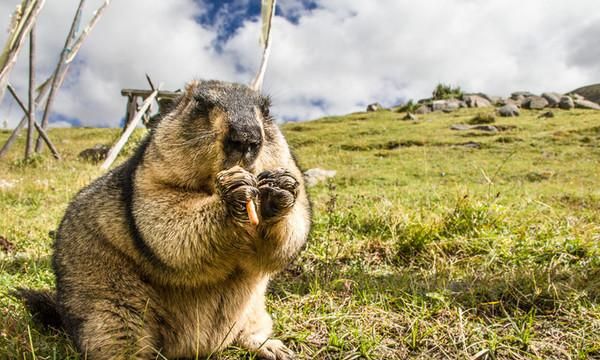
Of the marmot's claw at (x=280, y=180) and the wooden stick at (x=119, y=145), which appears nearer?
the marmot's claw at (x=280, y=180)

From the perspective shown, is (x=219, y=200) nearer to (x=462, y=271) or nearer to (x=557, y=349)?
(x=557, y=349)

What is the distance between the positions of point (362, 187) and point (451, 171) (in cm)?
463

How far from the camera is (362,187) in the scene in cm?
1234

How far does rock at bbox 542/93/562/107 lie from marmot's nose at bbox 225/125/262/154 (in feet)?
128

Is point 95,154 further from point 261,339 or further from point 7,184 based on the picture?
point 261,339

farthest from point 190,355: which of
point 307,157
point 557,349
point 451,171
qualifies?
point 307,157

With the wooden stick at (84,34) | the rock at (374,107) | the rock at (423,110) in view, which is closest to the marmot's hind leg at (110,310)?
the wooden stick at (84,34)

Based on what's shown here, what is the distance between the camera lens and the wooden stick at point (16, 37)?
144 inches

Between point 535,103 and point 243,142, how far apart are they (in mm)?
38413

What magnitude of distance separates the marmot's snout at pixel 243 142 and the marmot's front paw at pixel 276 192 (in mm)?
153

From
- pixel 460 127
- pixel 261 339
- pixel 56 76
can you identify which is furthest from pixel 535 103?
pixel 261 339

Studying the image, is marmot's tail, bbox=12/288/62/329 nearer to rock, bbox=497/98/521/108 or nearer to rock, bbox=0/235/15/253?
rock, bbox=0/235/15/253

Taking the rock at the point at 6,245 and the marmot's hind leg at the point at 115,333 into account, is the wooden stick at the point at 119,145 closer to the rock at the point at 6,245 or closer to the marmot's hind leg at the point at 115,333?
the rock at the point at 6,245

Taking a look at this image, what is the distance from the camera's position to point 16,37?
3689 millimetres
